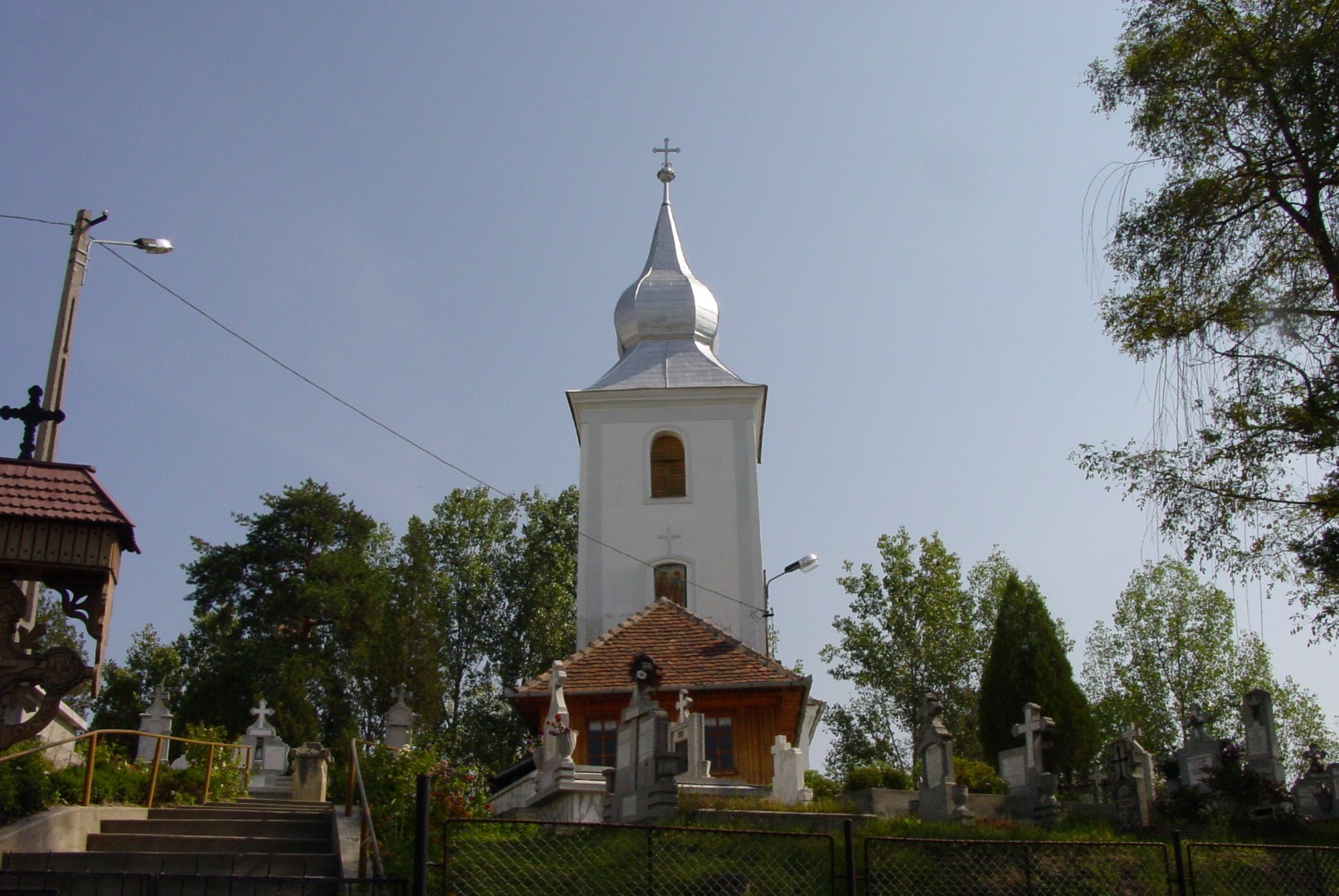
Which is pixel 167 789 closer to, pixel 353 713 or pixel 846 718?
pixel 353 713

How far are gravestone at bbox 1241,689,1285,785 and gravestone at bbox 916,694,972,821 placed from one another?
589 cm

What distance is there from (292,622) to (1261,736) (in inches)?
1186

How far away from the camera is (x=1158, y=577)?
42844 millimetres

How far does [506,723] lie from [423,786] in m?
37.9

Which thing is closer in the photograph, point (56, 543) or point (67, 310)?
point (56, 543)

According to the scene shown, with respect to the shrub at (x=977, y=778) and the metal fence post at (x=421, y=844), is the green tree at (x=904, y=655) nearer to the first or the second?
the shrub at (x=977, y=778)

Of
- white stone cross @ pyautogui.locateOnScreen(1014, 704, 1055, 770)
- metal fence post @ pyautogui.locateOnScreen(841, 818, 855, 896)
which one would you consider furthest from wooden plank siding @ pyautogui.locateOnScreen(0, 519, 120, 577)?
white stone cross @ pyautogui.locateOnScreen(1014, 704, 1055, 770)

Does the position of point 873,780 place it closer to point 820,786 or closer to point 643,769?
point 820,786

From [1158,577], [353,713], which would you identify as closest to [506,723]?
[353,713]

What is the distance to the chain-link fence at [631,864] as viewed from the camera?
9.45 meters

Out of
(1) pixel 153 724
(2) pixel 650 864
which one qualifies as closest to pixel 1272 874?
(2) pixel 650 864

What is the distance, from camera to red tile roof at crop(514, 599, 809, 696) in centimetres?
2381

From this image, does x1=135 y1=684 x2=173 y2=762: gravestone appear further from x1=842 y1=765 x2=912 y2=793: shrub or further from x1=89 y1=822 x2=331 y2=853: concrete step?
x1=89 y1=822 x2=331 y2=853: concrete step

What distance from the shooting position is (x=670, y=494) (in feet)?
111
